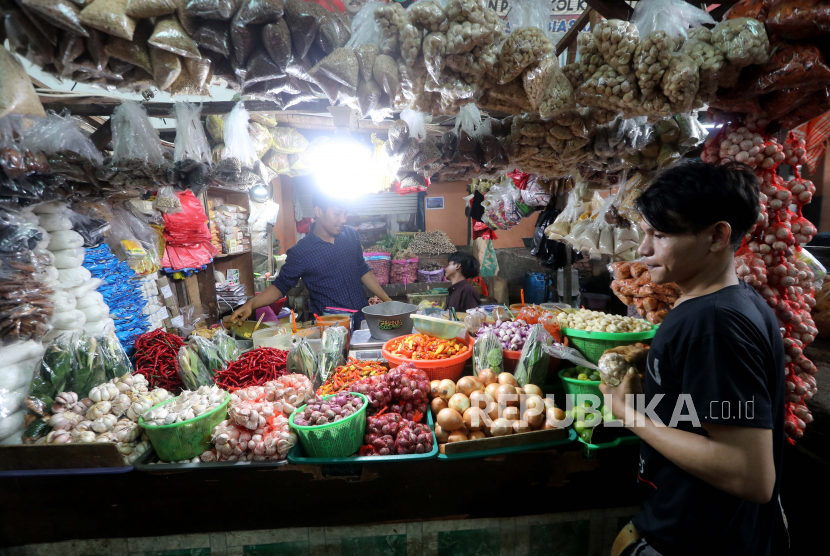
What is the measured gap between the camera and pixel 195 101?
92.0 inches

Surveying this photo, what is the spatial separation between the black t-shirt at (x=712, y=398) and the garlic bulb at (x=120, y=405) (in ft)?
7.78

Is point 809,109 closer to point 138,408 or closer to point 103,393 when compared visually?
point 138,408

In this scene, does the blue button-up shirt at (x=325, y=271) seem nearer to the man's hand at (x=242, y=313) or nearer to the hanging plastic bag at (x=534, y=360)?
the man's hand at (x=242, y=313)

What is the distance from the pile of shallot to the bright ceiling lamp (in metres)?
2.27

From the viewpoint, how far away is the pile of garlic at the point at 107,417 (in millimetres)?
1678

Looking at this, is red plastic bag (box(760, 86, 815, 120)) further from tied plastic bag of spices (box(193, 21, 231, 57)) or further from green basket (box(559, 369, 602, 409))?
tied plastic bag of spices (box(193, 21, 231, 57))

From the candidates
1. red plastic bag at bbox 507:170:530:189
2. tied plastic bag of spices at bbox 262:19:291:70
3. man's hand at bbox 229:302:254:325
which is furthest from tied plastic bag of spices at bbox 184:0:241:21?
red plastic bag at bbox 507:170:530:189

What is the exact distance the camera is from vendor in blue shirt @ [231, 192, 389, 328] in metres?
3.71

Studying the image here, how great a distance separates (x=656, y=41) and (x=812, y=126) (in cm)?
149

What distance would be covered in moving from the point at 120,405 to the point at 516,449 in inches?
78.7

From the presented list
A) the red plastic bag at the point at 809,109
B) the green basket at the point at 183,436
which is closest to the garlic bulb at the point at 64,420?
the green basket at the point at 183,436

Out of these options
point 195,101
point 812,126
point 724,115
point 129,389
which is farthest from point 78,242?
point 812,126

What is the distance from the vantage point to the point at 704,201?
108 centimetres

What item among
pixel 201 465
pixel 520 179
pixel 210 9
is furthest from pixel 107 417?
pixel 520 179
